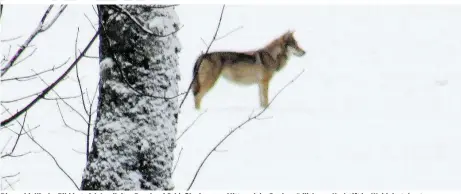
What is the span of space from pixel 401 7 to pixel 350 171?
14058mm

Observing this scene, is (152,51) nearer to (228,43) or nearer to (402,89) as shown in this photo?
(402,89)

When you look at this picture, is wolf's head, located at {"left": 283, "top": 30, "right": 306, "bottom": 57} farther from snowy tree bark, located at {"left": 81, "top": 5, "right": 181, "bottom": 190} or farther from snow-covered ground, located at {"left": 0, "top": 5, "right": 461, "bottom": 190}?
snowy tree bark, located at {"left": 81, "top": 5, "right": 181, "bottom": 190}

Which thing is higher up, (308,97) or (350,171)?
(308,97)

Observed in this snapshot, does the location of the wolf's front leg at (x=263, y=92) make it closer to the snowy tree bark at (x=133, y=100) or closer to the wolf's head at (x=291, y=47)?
the wolf's head at (x=291, y=47)

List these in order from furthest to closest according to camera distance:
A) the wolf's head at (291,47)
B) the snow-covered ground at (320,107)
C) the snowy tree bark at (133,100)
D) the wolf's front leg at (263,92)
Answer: the wolf's head at (291,47) → the wolf's front leg at (263,92) → the snow-covered ground at (320,107) → the snowy tree bark at (133,100)

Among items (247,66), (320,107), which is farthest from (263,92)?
(320,107)

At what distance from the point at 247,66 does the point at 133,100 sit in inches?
311

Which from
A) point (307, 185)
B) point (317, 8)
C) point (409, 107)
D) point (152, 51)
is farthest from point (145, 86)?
point (317, 8)

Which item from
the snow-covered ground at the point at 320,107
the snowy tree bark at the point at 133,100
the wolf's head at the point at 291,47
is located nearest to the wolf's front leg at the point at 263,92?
the snow-covered ground at the point at 320,107

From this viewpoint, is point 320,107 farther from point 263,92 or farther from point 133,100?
point 133,100

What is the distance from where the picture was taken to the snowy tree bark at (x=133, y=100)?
7.59 ft

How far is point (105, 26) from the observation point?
2346 millimetres

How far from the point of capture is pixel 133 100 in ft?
7.60

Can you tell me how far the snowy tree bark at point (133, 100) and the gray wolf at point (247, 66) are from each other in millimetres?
7142
